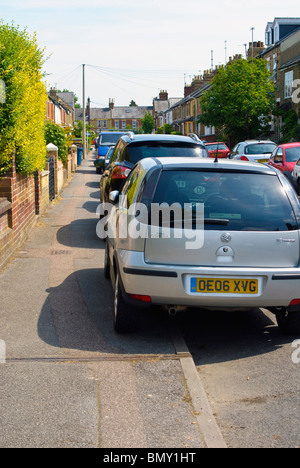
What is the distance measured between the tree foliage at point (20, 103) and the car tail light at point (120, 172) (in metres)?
1.51

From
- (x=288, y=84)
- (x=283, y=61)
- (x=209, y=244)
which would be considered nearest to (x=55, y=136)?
(x=209, y=244)

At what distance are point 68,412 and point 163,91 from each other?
134 metres

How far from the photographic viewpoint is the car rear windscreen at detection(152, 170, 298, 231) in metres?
5.54

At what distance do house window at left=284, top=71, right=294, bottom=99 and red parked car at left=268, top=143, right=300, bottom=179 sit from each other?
25.0 m

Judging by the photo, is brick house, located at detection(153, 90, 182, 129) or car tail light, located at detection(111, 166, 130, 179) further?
brick house, located at detection(153, 90, 182, 129)

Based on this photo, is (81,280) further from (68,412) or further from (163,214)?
(68,412)

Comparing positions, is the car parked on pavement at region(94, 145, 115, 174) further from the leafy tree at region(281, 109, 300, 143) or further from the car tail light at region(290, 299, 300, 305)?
the leafy tree at region(281, 109, 300, 143)

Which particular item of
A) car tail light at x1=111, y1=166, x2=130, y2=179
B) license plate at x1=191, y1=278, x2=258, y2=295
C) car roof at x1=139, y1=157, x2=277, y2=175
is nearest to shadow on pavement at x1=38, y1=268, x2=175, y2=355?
Answer: license plate at x1=191, y1=278, x2=258, y2=295

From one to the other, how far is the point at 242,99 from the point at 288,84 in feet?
14.4

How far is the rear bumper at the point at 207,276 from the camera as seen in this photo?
541 cm

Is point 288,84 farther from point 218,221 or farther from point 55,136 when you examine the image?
point 218,221

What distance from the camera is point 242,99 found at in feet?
146

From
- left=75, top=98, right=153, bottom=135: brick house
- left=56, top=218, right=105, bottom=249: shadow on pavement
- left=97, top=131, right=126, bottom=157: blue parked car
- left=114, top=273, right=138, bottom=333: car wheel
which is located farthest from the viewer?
left=75, top=98, right=153, bottom=135: brick house

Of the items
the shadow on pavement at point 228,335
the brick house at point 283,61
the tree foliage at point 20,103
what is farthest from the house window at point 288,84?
the shadow on pavement at point 228,335
